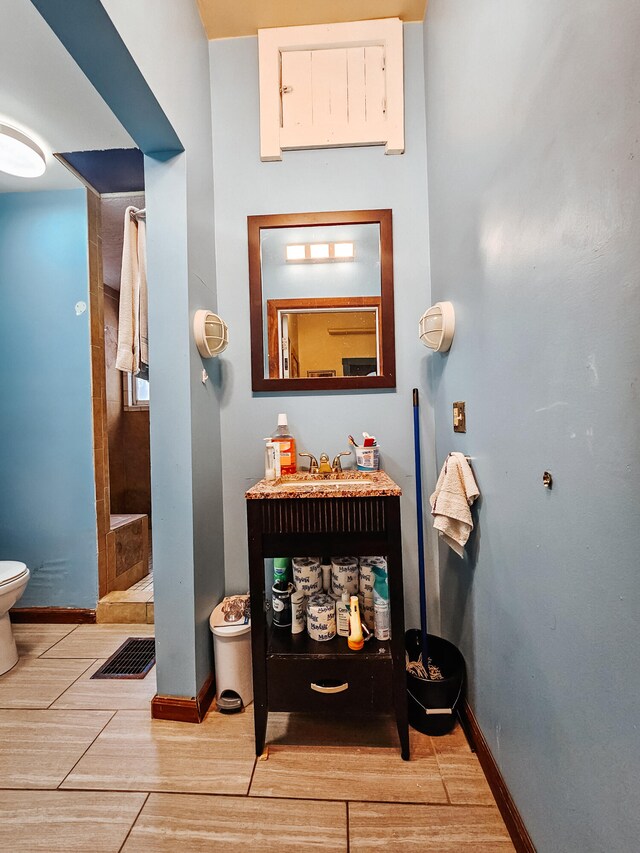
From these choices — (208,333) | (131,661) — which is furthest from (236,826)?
(208,333)

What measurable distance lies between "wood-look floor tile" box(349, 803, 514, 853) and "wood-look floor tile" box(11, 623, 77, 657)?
163 centimetres

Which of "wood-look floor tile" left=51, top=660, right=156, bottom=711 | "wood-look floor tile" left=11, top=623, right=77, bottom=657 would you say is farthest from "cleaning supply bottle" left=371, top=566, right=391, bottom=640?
"wood-look floor tile" left=11, top=623, right=77, bottom=657

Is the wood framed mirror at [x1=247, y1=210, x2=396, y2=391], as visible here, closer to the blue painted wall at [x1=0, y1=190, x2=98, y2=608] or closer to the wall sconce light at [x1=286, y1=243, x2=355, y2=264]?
the wall sconce light at [x1=286, y1=243, x2=355, y2=264]

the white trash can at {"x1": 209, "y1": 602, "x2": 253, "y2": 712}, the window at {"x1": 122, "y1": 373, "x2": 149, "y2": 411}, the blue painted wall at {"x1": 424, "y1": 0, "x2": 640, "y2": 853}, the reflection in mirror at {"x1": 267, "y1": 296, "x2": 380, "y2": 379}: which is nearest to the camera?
the blue painted wall at {"x1": 424, "y1": 0, "x2": 640, "y2": 853}

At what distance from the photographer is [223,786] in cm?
103

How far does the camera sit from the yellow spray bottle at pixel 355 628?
1.13 metres

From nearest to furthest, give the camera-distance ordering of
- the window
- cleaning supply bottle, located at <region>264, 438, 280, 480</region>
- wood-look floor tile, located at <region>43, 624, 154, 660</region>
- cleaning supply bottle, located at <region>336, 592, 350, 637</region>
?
cleaning supply bottle, located at <region>336, 592, 350, 637</region> → cleaning supply bottle, located at <region>264, 438, 280, 480</region> → wood-look floor tile, located at <region>43, 624, 154, 660</region> → the window

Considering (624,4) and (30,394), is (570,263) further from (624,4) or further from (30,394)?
(30,394)

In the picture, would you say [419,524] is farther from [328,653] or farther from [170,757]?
[170,757]

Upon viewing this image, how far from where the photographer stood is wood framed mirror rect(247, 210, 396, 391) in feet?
5.02

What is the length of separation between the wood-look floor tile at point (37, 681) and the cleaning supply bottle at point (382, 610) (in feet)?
4.26

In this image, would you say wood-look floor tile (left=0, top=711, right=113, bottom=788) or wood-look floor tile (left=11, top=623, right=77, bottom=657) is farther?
wood-look floor tile (left=11, top=623, right=77, bottom=657)

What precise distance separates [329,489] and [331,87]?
1.69 meters

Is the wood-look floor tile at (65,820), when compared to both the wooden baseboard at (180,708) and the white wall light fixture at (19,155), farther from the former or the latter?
the white wall light fixture at (19,155)
